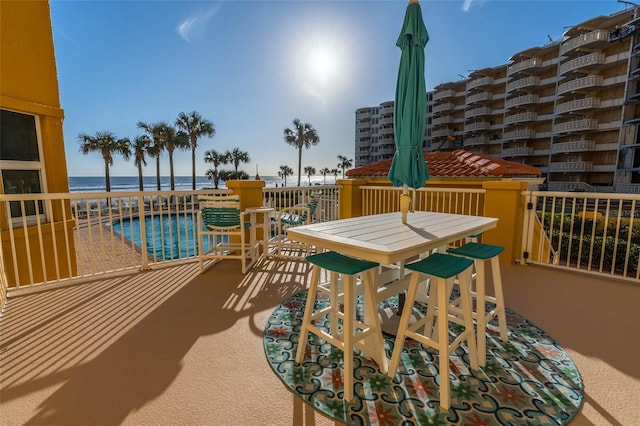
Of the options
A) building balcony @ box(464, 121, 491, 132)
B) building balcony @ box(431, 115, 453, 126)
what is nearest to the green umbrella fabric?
building balcony @ box(464, 121, 491, 132)

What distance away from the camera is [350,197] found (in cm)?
557

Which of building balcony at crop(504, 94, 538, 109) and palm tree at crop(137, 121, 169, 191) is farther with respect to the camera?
building balcony at crop(504, 94, 538, 109)

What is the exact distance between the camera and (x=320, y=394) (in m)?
1.56

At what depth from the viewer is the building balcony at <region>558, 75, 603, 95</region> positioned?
75.0 feet

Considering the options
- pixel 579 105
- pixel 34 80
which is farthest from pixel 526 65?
pixel 34 80

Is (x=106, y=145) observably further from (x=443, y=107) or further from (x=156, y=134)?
(x=443, y=107)

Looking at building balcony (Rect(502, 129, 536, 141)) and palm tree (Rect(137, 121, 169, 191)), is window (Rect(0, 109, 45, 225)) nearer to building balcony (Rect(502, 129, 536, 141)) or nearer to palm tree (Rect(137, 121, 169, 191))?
palm tree (Rect(137, 121, 169, 191))

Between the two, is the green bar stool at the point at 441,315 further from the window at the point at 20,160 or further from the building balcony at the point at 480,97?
the building balcony at the point at 480,97

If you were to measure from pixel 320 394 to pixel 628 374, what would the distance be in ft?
6.42

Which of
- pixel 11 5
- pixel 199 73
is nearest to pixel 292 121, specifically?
pixel 199 73

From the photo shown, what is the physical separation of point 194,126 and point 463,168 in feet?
79.5

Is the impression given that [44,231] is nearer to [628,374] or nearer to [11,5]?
[11,5]

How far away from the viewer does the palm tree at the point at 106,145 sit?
73.4ft

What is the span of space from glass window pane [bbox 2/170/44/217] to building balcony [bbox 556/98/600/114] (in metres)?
34.0
